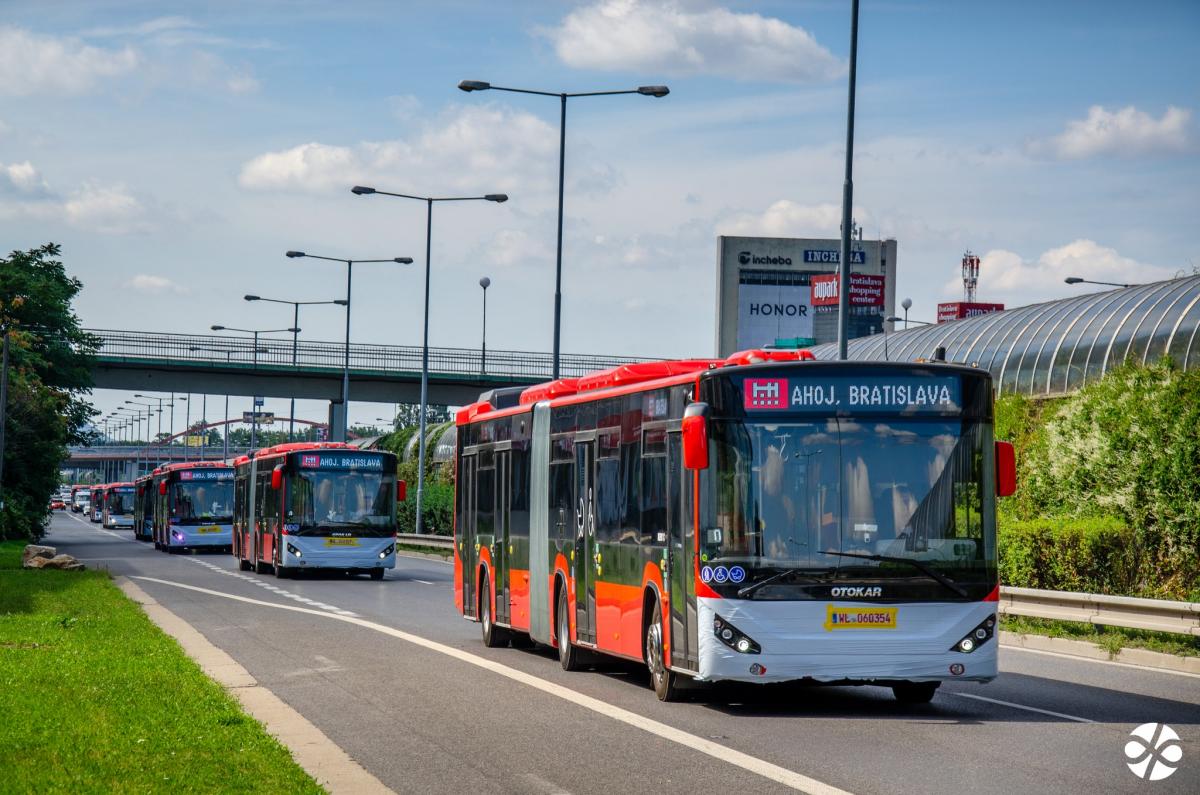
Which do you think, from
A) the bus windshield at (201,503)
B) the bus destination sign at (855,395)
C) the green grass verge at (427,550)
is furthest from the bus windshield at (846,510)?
the bus windshield at (201,503)

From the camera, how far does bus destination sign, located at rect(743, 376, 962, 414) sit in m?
14.6

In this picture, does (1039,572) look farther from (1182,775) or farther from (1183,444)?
(1182,775)

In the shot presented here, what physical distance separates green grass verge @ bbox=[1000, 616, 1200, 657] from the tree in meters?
44.4

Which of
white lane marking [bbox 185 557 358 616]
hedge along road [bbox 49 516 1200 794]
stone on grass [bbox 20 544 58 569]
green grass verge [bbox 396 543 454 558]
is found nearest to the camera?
hedge along road [bbox 49 516 1200 794]

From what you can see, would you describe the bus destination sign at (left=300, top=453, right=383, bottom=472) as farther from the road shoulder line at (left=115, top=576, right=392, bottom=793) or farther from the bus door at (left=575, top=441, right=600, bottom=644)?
the bus door at (left=575, top=441, right=600, bottom=644)

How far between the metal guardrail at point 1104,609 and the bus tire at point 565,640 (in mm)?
5966

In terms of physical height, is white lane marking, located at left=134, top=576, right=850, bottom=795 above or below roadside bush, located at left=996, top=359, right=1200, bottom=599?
below

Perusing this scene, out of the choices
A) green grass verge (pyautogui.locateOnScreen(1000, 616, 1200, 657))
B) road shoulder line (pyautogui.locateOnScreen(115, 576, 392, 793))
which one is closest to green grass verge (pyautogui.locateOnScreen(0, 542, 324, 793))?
road shoulder line (pyautogui.locateOnScreen(115, 576, 392, 793))

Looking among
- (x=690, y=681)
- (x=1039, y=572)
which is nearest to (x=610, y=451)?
(x=690, y=681)

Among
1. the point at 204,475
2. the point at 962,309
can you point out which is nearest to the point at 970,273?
the point at 962,309

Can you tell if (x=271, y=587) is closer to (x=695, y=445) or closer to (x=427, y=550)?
(x=427, y=550)

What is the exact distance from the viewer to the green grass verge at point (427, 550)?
184ft

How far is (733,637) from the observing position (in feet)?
46.6

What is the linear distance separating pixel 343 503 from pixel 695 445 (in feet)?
90.8
